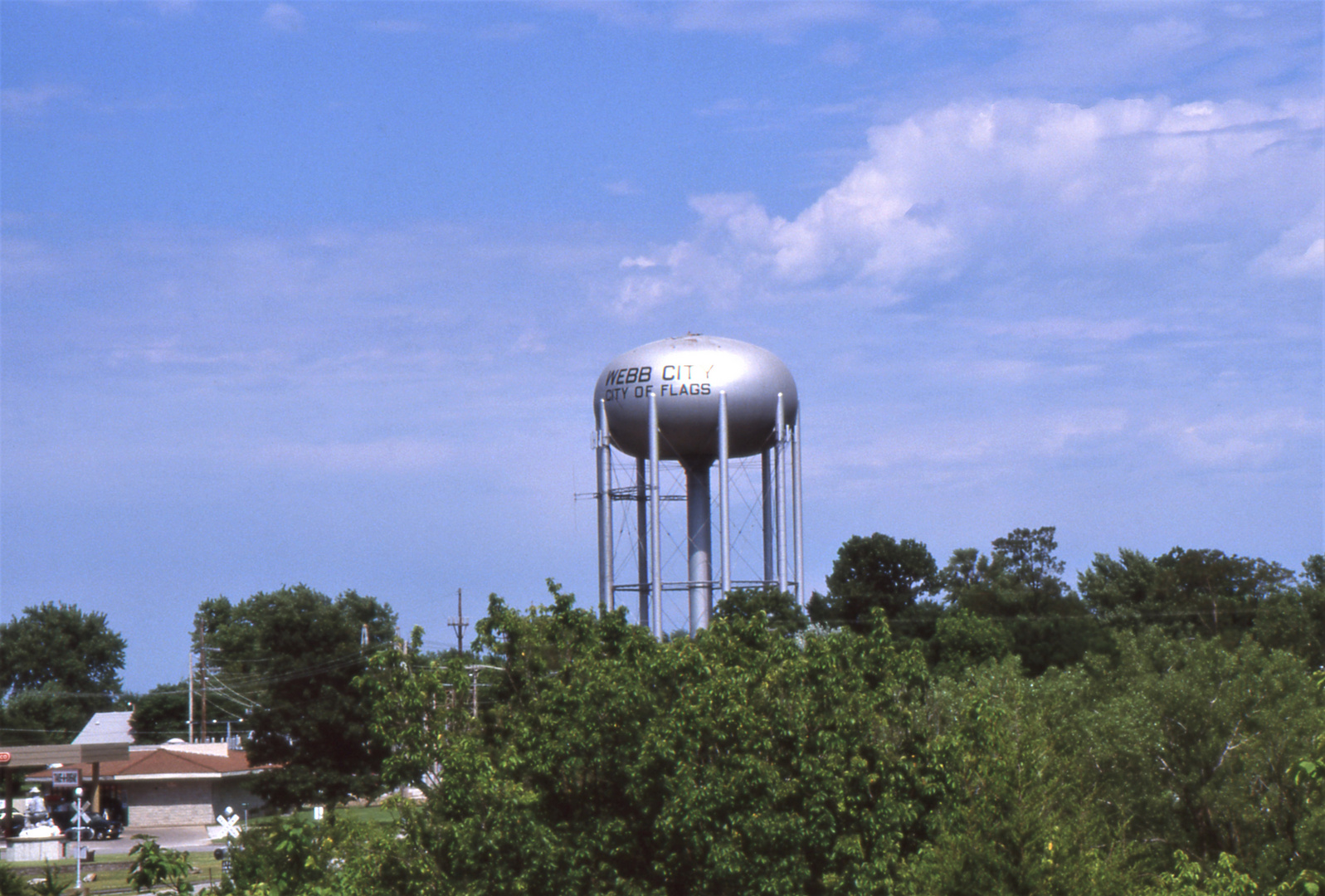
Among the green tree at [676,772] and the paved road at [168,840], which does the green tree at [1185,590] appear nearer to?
the paved road at [168,840]

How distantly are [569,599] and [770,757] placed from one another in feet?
14.3

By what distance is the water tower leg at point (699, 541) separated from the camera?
54688mm

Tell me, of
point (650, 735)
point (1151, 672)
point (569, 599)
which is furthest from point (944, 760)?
point (1151, 672)

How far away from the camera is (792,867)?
1845 centimetres

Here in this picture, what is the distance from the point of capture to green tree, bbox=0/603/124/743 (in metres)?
117

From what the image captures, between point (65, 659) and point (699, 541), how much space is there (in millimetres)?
82599

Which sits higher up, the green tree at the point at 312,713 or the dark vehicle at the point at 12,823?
the green tree at the point at 312,713

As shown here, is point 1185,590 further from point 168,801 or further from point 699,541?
point 168,801

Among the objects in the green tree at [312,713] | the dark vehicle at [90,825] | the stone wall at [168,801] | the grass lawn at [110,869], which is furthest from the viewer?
the stone wall at [168,801]

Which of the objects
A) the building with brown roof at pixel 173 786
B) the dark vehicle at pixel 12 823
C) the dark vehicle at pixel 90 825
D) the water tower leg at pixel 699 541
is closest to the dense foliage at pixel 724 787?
the water tower leg at pixel 699 541

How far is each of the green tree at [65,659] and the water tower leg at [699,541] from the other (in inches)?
2860

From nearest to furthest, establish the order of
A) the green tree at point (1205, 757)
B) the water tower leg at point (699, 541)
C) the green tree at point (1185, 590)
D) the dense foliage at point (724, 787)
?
1. the dense foliage at point (724, 787)
2. the green tree at point (1205, 757)
3. the water tower leg at point (699, 541)
4. the green tree at point (1185, 590)

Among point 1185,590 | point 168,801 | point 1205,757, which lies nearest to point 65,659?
point 168,801

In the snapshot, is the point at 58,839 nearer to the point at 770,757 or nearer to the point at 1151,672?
the point at 1151,672
